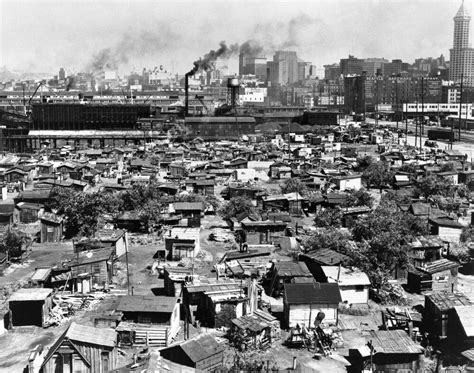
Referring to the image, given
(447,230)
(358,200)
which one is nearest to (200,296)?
(447,230)

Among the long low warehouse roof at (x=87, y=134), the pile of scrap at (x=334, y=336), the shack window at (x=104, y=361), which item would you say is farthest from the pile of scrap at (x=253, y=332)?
the long low warehouse roof at (x=87, y=134)

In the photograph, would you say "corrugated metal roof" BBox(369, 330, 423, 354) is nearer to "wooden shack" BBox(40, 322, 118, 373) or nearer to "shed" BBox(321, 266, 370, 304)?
"shed" BBox(321, 266, 370, 304)

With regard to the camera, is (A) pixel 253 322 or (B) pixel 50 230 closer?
(A) pixel 253 322

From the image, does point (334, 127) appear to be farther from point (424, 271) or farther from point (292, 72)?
point (292, 72)

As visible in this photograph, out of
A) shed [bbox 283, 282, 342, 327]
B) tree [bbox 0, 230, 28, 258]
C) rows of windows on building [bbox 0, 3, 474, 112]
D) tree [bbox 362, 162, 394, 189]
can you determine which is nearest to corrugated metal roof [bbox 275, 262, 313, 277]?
shed [bbox 283, 282, 342, 327]

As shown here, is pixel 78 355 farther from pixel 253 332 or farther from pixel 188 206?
pixel 188 206
